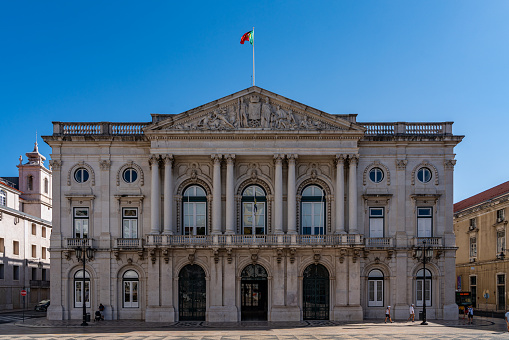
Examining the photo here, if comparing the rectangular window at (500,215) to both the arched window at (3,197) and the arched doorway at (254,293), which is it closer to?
the arched doorway at (254,293)

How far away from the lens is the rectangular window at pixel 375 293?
44.0 m

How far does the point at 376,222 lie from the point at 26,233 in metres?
42.2

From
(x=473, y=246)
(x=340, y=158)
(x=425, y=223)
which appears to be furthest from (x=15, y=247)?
(x=473, y=246)

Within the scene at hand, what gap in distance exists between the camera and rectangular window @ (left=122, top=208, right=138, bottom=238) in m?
44.4

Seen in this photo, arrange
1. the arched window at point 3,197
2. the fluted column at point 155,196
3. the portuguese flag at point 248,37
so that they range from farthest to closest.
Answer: the arched window at point 3,197 → the portuguese flag at point 248,37 → the fluted column at point 155,196

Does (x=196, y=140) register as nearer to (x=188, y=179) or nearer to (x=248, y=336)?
(x=188, y=179)

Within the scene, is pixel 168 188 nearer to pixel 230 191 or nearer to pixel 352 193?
pixel 230 191

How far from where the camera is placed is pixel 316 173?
44656mm

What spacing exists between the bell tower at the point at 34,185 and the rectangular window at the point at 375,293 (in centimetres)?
4887

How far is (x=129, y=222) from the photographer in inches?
1752

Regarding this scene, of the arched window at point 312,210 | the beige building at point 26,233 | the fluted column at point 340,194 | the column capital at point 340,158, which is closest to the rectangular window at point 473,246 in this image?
the fluted column at point 340,194

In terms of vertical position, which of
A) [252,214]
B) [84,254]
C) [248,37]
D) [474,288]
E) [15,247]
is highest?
[248,37]

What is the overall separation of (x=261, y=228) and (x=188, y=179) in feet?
23.7

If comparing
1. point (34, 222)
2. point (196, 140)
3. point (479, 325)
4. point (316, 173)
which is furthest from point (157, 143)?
point (34, 222)
